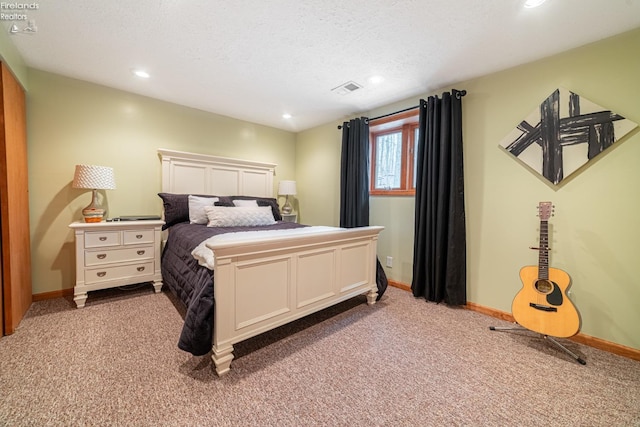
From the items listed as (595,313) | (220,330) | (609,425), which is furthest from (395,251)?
(220,330)

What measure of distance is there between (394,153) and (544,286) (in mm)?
2076

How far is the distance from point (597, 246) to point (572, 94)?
1.18 metres

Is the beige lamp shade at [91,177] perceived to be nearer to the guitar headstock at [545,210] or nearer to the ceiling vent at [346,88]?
the ceiling vent at [346,88]

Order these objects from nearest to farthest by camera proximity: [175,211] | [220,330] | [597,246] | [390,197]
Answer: [220,330]
[597,246]
[175,211]
[390,197]

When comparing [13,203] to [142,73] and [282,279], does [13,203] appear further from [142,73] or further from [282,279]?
[282,279]

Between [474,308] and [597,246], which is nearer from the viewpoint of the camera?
[597,246]

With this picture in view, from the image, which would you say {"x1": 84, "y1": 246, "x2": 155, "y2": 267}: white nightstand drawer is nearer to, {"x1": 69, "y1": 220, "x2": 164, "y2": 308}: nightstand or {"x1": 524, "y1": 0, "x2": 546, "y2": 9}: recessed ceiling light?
{"x1": 69, "y1": 220, "x2": 164, "y2": 308}: nightstand

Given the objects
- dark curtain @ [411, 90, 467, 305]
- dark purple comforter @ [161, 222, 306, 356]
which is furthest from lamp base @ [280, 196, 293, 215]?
dark curtain @ [411, 90, 467, 305]

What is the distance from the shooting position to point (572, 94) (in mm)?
1942

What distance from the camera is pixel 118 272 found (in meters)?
2.55

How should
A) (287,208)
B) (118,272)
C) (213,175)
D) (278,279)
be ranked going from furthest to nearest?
(287,208) → (213,175) → (118,272) → (278,279)

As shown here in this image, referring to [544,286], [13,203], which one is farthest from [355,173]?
[13,203]

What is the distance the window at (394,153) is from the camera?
10.1 ft

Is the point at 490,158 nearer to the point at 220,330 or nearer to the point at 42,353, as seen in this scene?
the point at 220,330
